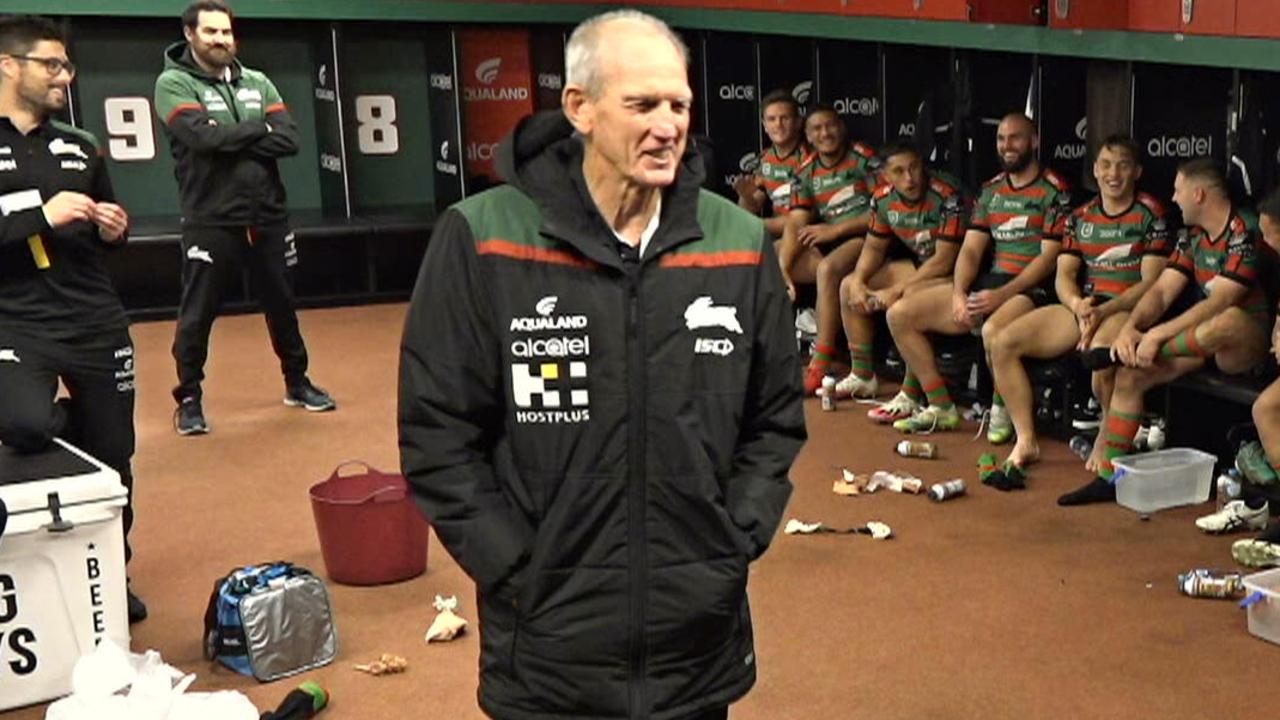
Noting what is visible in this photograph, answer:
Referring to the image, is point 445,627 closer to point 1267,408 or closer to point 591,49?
point 591,49

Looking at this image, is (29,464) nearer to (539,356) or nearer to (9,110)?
(9,110)

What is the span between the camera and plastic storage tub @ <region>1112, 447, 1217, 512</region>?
175 inches

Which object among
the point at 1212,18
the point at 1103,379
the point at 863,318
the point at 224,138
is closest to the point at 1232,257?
the point at 1103,379

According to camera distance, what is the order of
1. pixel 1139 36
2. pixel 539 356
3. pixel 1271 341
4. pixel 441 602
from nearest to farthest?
pixel 539 356
pixel 441 602
pixel 1271 341
pixel 1139 36

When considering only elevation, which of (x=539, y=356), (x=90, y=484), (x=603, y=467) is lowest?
(x=90, y=484)

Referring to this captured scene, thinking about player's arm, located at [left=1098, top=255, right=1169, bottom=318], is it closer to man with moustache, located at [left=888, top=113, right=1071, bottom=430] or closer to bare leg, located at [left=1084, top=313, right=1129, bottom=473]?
bare leg, located at [left=1084, top=313, right=1129, bottom=473]

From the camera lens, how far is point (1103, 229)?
4.87 metres

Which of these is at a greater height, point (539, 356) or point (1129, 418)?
point (539, 356)

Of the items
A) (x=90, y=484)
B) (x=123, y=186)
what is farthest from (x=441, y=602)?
(x=123, y=186)

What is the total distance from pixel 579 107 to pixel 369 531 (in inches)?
89.3

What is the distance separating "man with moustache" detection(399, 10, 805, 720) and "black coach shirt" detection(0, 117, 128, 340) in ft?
5.78

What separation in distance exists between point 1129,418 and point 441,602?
7.17 ft

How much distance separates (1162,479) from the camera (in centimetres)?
447

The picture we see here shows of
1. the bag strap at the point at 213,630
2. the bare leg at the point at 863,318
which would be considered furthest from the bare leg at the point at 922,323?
the bag strap at the point at 213,630
